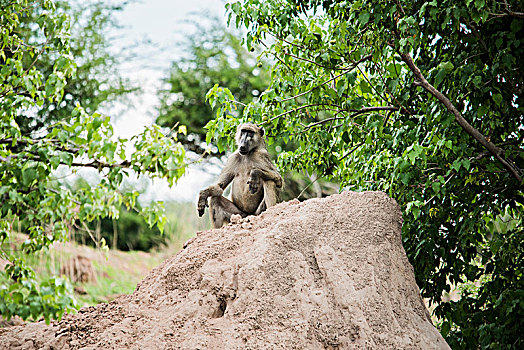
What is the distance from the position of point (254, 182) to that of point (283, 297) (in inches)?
99.1

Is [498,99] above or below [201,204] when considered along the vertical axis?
above

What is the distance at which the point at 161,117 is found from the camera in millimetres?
16891

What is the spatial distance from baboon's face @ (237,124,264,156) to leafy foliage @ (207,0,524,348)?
11.1 inches

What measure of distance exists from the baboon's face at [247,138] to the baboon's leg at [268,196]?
44 cm

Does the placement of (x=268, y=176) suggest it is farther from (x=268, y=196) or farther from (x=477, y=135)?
(x=477, y=135)

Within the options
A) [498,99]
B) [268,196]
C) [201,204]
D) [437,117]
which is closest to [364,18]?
[437,117]

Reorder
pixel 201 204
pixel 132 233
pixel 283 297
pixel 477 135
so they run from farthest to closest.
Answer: pixel 132 233 → pixel 201 204 → pixel 477 135 → pixel 283 297

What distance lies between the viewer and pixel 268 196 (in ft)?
19.9

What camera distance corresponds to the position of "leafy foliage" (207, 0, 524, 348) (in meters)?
4.68

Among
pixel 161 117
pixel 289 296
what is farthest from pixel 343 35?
pixel 161 117

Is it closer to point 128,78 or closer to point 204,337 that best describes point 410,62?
point 204,337

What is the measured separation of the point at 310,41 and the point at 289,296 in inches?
110

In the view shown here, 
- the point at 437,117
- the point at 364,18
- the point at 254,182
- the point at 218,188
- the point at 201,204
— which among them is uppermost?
the point at 364,18

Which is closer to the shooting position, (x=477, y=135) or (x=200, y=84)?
(x=477, y=135)
